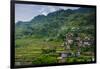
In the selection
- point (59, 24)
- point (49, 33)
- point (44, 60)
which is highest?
point (59, 24)

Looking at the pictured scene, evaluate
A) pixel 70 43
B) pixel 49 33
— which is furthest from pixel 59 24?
pixel 70 43

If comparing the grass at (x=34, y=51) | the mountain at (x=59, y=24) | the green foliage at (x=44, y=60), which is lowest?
the green foliage at (x=44, y=60)

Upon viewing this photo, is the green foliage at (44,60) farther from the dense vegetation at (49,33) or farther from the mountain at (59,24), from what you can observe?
the mountain at (59,24)

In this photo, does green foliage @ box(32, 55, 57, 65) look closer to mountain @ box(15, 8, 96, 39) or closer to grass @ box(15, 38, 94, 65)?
grass @ box(15, 38, 94, 65)

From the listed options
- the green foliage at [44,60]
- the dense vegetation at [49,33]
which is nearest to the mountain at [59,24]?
the dense vegetation at [49,33]

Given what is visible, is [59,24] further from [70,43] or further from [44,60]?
[44,60]

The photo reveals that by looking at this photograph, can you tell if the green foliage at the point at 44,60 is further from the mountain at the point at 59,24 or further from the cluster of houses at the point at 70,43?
the mountain at the point at 59,24

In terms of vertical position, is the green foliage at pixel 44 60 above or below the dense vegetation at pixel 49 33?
below

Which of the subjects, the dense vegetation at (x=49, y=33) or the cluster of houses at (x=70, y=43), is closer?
the dense vegetation at (x=49, y=33)
